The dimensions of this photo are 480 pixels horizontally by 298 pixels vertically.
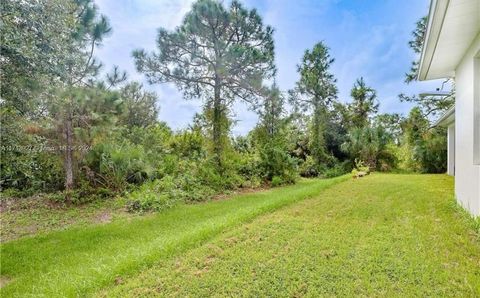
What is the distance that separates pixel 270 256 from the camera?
3660 mm

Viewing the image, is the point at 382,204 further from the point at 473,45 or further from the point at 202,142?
the point at 202,142

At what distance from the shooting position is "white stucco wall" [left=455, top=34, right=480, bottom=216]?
4789 millimetres

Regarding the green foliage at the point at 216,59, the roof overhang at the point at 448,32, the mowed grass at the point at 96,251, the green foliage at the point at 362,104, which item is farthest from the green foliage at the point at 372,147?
the mowed grass at the point at 96,251

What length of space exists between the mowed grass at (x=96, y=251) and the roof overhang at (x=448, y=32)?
423 centimetres

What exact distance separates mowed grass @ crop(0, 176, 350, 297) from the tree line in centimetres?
127

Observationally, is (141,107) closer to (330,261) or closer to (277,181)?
(277,181)

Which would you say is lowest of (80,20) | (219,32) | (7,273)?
(7,273)

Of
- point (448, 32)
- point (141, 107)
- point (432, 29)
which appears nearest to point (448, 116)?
point (448, 32)

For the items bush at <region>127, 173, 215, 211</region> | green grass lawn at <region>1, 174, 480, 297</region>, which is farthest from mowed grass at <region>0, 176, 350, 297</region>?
bush at <region>127, 173, 215, 211</region>

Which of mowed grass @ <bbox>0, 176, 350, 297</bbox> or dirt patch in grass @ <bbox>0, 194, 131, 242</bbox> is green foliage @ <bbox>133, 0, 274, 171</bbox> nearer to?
dirt patch in grass @ <bbox>0, 194, 131, 242</bbox>

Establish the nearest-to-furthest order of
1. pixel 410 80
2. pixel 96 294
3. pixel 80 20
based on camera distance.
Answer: pixel 96 294
pixel 80 20
pixel 410 80

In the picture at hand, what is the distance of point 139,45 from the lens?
1189 cm

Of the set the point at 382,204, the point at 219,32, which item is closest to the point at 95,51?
the point at 219,32

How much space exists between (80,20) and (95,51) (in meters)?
1.02
